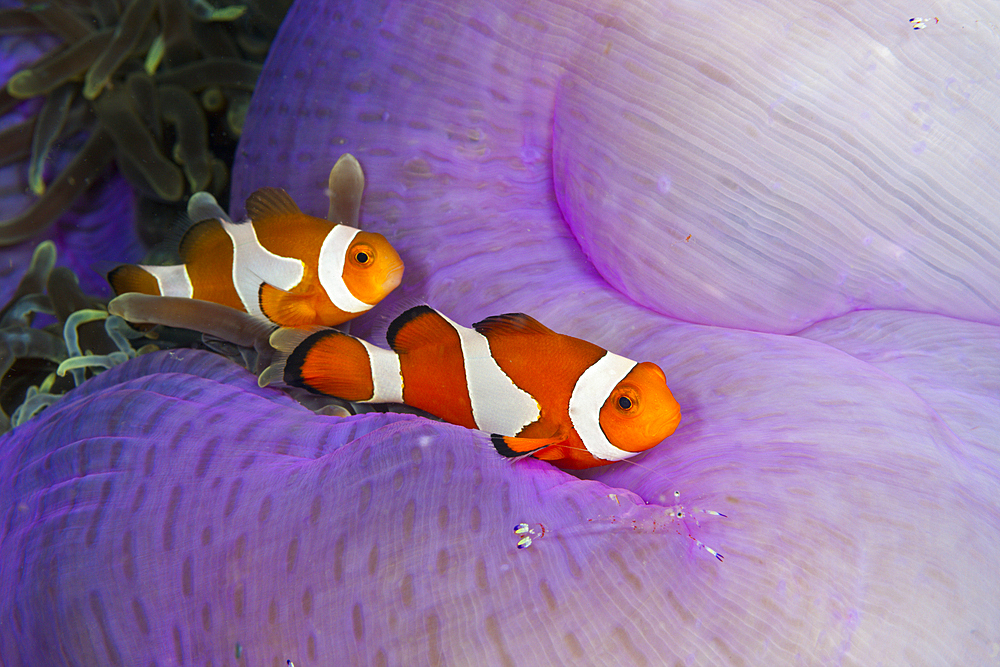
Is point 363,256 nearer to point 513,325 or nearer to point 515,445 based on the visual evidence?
point 513,325

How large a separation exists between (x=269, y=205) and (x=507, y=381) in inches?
19.8

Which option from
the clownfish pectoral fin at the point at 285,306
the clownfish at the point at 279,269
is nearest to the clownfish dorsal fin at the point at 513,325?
the clownfish at the point at 279,269

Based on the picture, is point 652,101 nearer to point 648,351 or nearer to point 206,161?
point 648,351

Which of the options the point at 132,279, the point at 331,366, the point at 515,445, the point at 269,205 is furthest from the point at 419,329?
the point at 132,279

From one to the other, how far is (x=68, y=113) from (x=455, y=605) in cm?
136

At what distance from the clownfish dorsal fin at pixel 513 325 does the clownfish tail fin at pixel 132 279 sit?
1.88ft

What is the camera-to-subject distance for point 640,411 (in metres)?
0.65

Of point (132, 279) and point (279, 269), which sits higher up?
point (279, 269)

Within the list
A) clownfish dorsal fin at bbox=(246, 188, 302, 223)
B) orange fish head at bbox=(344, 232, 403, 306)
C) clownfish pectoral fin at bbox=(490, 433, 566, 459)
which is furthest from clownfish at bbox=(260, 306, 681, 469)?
clownfish dorsal fin at bbox=(246, 188, 302, 223)

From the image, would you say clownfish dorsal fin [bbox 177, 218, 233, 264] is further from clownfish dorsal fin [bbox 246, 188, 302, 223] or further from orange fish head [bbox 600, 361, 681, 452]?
orange fish head [bbox 600, 361, 681, 452]

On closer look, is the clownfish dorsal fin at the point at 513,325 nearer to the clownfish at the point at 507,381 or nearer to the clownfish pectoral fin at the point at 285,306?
the clownfish at the point at 507,381

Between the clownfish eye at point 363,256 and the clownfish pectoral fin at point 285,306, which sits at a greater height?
the clownfish eye at point 363,256

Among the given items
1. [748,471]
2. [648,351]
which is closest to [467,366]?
[648,351]

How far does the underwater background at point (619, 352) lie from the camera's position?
535mm
